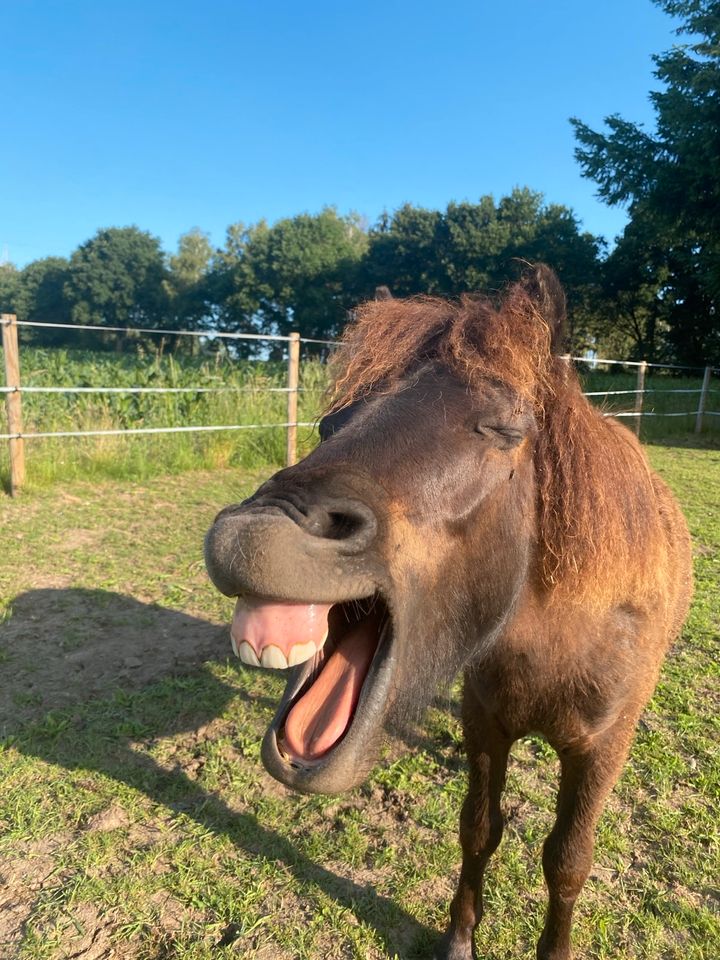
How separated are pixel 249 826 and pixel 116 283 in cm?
7080

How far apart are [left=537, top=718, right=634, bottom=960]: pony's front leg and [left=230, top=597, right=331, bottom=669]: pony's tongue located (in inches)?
54.9

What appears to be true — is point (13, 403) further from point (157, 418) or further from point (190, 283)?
point (190, 283)

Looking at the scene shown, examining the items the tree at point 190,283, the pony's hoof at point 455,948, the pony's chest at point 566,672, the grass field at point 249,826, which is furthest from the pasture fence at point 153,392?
the tree at point 190,283

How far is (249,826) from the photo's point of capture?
106 inches

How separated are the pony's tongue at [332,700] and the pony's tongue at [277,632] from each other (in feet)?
0.50

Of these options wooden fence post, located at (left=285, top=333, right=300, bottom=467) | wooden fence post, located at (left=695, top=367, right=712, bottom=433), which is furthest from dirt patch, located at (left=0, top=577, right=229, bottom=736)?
wooden fence post, located at (left=695, top=367, right=712, bottom=433)

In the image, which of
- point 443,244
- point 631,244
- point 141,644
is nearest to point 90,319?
point 443,244

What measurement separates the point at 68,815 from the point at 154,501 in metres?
5.36

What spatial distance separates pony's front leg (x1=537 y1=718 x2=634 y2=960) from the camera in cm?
200

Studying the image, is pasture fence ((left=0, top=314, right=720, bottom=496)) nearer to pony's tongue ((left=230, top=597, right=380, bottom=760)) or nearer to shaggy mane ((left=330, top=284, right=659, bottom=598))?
shaggy mane ((left=330, top=284, right=659, bottom=598))

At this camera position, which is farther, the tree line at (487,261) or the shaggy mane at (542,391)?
the tree line at (487,261)

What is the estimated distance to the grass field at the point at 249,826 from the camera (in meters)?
2.19

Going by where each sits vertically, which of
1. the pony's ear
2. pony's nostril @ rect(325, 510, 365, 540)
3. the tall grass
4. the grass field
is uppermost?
the pony's ear

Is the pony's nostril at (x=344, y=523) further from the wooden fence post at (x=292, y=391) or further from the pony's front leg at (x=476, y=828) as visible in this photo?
the wooden fence post at (x=292, y=391)
